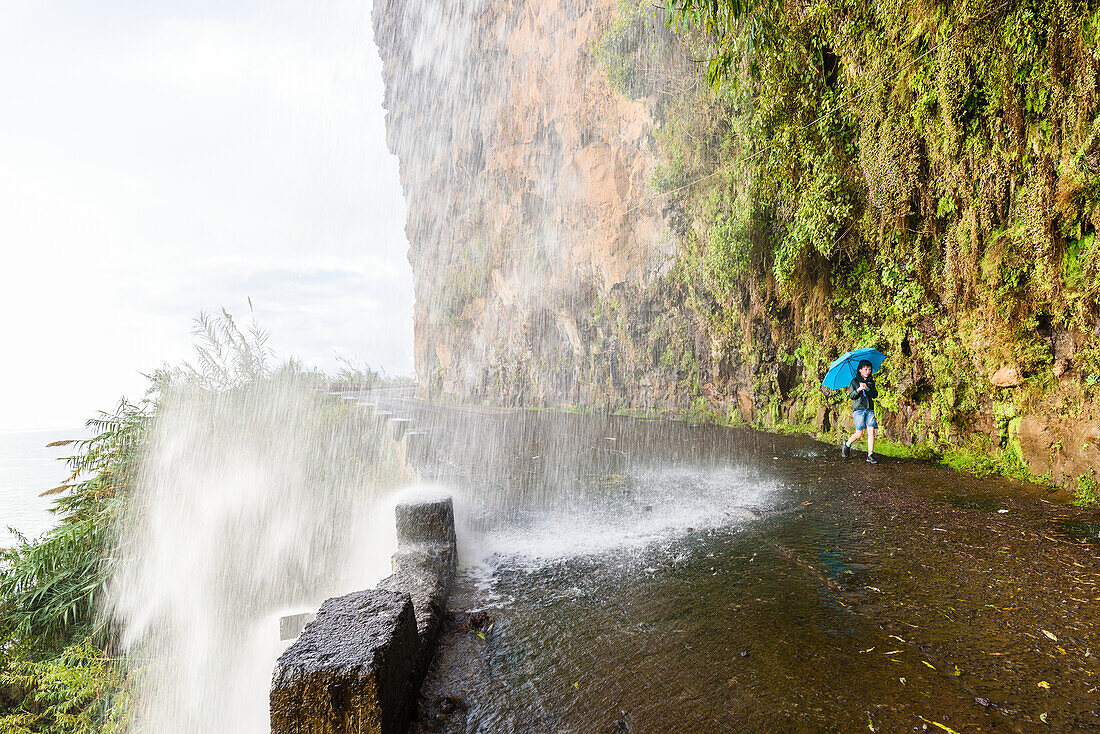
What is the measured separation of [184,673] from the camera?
602 cm

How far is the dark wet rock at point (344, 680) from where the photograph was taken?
1.72 meters

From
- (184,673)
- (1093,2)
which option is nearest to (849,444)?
(1093,2)

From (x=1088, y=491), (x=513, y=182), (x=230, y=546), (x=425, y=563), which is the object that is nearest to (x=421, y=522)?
(x=425, y=563)

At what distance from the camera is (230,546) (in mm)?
7195

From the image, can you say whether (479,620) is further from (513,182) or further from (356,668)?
(513,182)

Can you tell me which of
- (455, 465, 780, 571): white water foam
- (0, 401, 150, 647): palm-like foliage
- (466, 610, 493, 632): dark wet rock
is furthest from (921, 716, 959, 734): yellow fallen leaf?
(0, 401, 150, 647): palm-like foliage

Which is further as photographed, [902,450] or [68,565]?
[902,450]

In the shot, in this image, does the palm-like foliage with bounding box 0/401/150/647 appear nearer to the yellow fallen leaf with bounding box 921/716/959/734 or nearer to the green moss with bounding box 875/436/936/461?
the yellow fallen leaf with bounding box 921/716/959/734

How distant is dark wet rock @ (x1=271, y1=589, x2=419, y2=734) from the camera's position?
67.7 inches

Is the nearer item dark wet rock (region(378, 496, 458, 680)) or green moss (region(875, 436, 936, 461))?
dark wet rock (region(378, 496, 458, 680))

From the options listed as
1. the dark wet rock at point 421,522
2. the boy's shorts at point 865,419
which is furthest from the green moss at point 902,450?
the dark wet rock at point 421,522

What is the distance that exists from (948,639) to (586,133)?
17.6 m

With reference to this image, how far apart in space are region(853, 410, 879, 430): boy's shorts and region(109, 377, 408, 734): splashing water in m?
Answer: 6.53

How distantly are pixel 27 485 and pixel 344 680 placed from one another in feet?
51.7
